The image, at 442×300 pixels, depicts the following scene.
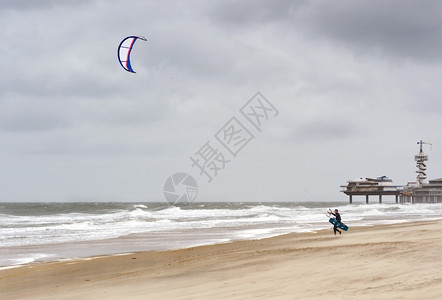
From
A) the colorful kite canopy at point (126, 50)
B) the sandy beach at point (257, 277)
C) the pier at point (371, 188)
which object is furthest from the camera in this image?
the pier at point (371, 188)

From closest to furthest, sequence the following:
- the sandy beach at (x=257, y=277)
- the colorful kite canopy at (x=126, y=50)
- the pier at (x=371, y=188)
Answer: the sandy beach at (x=257, y=277) < the colorful kite canopy at (x=126, y=50) < the pier at (x=371, y=188)

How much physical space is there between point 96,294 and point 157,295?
133 cm

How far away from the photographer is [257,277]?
916 centimetres

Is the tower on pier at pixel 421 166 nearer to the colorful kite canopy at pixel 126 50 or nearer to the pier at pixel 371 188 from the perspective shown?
the pier at pixel 371 188

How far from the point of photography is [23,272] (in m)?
13.3

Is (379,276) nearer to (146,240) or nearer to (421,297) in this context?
(421,297)

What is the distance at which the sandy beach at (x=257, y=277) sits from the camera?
7.28 m

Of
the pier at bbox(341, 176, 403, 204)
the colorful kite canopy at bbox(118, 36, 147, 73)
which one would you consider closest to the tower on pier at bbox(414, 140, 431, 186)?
the pier at bbox(341, 176, 403, 204)

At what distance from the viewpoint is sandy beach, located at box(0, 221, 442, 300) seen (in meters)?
7.28

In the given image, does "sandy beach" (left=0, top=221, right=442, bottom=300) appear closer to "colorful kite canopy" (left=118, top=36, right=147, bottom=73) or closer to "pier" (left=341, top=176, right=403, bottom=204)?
"colorful kite canopy" (left=118, top=36, right=147, bottom=73)

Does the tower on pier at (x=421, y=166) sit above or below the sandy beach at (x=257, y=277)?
above

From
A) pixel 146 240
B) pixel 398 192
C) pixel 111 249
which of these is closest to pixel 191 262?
pixel 111 249

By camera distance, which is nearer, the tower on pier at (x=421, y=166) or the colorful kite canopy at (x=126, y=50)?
the colorful kite canopy at (x=126, y=50)

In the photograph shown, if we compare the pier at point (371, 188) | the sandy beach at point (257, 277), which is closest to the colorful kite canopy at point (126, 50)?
the sandy beach at point (257, 277)
